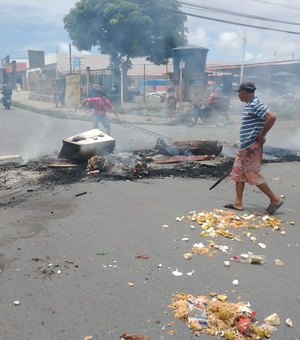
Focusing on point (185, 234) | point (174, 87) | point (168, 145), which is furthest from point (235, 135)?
point (185, 234)

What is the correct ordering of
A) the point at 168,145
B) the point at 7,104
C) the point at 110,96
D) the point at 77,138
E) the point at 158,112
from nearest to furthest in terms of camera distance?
the point at 77,138 → the point at 168,145 → the point at 158,112 → the point at 110,96 → the point at 7,104

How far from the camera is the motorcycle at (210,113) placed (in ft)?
52.1

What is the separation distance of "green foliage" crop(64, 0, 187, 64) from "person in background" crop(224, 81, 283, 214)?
16245 mm

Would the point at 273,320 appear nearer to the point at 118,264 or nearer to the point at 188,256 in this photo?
the point at 188,256

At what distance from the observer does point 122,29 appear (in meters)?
23.4

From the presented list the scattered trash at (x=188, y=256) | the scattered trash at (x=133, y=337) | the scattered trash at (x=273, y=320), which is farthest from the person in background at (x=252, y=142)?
the scattered trash at (x=133, y=337)

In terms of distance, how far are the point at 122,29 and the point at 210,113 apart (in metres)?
10.6

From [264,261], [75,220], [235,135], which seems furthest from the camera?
[235,135]

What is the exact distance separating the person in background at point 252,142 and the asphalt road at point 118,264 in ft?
1.58

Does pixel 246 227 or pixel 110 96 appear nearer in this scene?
pixel 246 227

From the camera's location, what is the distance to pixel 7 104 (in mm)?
26250

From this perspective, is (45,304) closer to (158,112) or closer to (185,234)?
(185,234)

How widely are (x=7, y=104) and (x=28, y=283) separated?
25183 mm

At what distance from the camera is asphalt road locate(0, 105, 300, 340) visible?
2.81 metres
